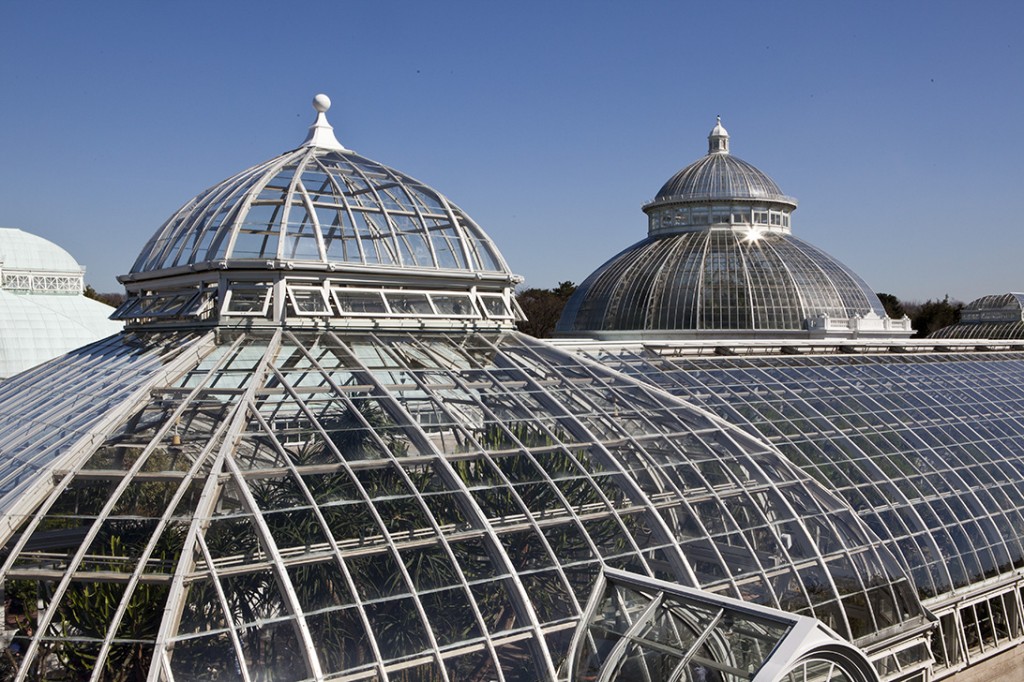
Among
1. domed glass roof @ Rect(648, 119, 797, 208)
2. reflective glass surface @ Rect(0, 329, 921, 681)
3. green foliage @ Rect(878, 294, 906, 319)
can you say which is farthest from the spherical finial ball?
green foliage @ Rect(878, 294, 906, 319)

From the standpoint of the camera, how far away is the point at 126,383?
17375mm

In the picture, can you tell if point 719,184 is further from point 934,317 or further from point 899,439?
point 934,317

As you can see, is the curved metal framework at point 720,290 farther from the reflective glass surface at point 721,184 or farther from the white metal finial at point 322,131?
the white metal finial at point 322,131

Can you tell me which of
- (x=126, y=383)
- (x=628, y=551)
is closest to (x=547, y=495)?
(x=628, y=551)

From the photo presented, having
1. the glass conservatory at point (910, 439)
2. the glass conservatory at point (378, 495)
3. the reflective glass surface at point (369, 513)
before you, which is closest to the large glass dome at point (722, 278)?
the glass conservatory at point (910, 439)

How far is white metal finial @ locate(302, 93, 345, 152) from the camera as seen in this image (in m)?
24.1

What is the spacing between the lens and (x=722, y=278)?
5250 centimetres

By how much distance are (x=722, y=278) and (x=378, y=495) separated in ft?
136

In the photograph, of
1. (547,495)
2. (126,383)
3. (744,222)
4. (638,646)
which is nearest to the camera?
(638,646)

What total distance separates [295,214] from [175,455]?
313 inches

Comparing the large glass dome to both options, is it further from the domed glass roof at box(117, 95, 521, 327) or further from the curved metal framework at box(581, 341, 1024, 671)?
the domed glass roof at box(117, 95, 521, 327)

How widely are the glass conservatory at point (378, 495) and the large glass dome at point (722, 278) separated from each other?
31.4 meters

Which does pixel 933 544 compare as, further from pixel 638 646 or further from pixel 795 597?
pixel 638 646

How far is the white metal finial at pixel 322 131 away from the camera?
24.1 meters
